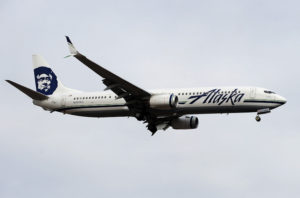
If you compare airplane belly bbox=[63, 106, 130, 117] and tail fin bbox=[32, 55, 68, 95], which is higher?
tail fin bbox=[32, 55, 68, 95]

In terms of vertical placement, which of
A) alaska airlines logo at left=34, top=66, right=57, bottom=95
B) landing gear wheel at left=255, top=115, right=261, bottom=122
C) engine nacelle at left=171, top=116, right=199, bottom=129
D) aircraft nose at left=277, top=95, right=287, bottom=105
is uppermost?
alaska airlines logo at left=34, top=66, right=57, bottom=95

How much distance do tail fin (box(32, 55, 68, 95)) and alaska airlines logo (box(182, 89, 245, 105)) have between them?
15323 mm

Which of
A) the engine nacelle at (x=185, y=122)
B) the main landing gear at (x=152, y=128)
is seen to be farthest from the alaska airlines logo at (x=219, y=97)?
the main landing gear at (x=152, y=128)

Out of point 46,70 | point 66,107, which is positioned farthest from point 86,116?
point 46,70

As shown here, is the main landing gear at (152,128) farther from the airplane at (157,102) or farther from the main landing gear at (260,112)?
the main landing gear at (260,112)

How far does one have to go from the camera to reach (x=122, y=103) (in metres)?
75.7

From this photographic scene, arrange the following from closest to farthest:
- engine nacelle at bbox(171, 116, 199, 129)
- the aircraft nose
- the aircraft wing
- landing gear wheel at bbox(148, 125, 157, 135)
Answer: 1. the aircraft wing
2. the aircraft nose
3. landing gear wheel at bbox(148, 125, 157, 135)
4. engine nacelle at bbox(171, 116, 199, 129)

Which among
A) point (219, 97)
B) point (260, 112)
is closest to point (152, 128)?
point (219, 97)

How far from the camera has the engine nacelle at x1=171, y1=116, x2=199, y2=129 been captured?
259ft

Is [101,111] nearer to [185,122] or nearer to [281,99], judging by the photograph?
[185,122]

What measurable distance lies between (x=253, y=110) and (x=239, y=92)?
2021 millimetres

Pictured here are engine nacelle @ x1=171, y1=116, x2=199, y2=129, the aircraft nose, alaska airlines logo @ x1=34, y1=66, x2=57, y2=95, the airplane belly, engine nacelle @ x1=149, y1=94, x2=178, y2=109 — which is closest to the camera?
engine nacelle @ x1=149, y1=94, x2=178, y2=109

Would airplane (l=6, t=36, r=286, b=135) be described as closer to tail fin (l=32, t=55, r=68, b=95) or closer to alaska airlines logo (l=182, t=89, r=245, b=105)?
alaska airlines logo (l=182, t=89, r=245, b=105)

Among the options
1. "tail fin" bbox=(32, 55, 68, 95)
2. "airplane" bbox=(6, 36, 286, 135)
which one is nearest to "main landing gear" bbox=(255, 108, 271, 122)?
"airplane" bbox=(6, 36, 286, 135)
